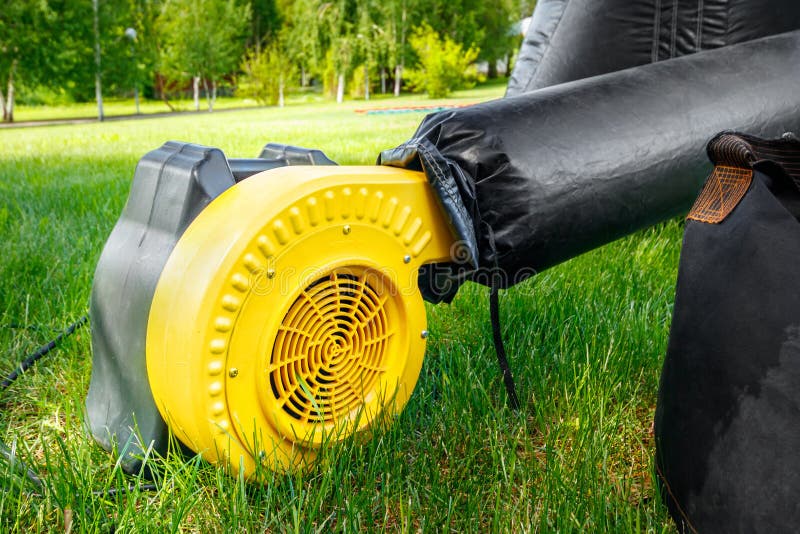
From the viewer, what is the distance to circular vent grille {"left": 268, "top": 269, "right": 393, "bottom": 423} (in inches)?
45.8

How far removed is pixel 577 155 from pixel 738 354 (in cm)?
63

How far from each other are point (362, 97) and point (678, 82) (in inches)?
1217

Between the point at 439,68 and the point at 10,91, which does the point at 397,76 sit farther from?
the point at 10,91

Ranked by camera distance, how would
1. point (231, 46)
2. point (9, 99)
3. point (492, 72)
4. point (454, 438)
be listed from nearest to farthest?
point (454, 438) < point (9, 99) < point (231, 46) < point (492, 72)

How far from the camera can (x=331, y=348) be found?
1.20 metres

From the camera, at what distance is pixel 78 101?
105ft

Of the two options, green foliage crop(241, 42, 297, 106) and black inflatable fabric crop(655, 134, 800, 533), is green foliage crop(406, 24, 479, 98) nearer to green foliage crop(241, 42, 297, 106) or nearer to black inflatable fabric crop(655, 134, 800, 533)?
green foliage crop(241, 42, 297, 106)

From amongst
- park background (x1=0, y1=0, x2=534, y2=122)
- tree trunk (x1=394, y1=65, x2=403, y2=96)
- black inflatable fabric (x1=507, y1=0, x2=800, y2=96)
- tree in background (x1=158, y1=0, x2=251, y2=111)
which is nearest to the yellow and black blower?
black inflatable fabric (x1=507, y1=0, x2=800, y2=96)

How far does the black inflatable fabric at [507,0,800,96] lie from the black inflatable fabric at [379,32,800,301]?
0.40m

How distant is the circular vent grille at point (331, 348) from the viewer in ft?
3.82

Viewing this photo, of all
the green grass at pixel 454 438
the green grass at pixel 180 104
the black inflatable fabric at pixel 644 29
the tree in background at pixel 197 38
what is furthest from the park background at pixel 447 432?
the tree in background at pixel 197 38

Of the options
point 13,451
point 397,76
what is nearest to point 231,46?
point 397,76

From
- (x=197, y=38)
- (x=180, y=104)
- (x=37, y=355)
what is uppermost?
(x=197, y=38)

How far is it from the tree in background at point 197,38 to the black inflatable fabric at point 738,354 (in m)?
29.9
